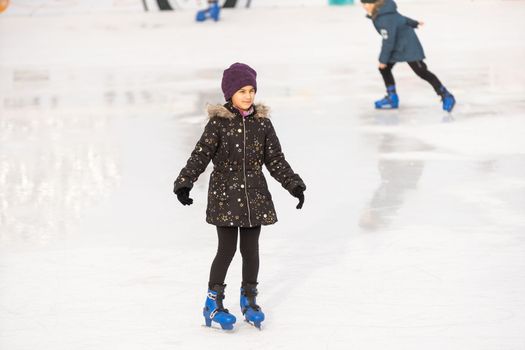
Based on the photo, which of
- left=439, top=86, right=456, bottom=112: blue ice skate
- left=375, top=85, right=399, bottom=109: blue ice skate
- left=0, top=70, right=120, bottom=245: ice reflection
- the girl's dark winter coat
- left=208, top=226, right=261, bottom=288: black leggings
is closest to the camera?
the girl's dark winter coat

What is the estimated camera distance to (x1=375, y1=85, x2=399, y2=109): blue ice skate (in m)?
12.7

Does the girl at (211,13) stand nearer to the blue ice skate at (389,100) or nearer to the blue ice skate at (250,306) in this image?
the blue ice skate at (389,100)

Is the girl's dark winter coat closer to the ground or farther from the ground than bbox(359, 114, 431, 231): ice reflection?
farther from the ground

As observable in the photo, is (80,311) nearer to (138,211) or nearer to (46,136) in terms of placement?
(138,211)

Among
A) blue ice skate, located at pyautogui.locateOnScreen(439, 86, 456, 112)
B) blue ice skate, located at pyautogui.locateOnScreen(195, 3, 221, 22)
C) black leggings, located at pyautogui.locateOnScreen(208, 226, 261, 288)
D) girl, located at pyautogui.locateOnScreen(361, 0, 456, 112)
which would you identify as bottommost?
blue ice skate, located at pyautogui.locateOnScreen(195, 3, 221, 22)

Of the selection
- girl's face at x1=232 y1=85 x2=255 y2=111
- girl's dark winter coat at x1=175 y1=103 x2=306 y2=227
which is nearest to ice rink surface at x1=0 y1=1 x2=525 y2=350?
girl's dark winter coat at x1=175 y1=103 x2=306 y2=227

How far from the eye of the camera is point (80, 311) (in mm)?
5883

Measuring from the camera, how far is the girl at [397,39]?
12.1 m

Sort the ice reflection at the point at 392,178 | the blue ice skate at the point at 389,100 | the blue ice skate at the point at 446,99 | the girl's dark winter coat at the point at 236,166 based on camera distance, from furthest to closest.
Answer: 1. the blue ice skate at the point at 389,100
2. the blue ice skate at the point at 446,99
3. the ice reflection at the point at 392,178
4. the girl's dark winter coat at the point at 236,166

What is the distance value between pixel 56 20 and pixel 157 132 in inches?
490

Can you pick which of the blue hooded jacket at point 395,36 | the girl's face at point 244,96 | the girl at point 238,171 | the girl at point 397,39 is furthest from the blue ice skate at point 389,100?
the girl's face at point 244,96

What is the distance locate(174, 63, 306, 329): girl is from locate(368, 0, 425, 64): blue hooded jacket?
673 centimetres

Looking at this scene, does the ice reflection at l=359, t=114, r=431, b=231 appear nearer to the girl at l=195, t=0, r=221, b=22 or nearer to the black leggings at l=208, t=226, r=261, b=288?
the black leggings at l=208, t=226, r=261, b=288

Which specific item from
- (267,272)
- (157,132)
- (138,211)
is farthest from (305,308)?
(157,132)
